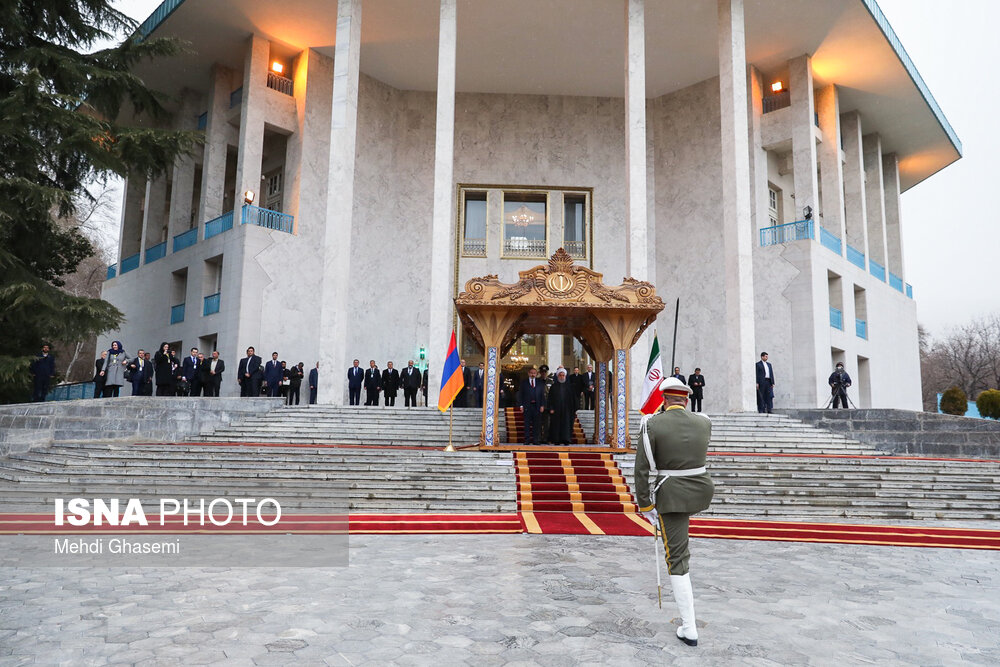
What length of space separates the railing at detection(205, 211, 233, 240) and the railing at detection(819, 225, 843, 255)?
18.6 meters

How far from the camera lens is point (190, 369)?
18.0 m

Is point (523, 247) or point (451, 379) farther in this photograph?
point (523, 247)

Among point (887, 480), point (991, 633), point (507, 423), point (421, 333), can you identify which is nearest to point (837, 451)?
point (887, 480)

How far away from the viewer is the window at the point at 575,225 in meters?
25.6

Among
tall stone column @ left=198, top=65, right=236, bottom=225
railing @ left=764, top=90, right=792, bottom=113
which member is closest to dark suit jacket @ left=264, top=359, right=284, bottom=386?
tall stone column @ left=198, top=65, right=236, bottom=225

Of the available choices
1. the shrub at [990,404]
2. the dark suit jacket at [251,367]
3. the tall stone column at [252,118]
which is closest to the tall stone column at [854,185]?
the shrub at [990,404]

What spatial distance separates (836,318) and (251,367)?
1804 centimetres

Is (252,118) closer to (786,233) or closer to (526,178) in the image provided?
(526,178)

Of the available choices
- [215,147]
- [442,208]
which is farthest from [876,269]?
[215,147]

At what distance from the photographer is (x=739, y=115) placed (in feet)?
64.4

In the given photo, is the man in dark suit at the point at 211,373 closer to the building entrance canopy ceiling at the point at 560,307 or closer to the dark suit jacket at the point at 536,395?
the building entrance canopy ceiling at the point at 560,307

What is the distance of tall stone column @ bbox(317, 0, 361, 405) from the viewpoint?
18578 millimetres

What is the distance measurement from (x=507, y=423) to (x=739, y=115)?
35.1 feet

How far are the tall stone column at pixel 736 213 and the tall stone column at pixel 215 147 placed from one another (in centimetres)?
1603
